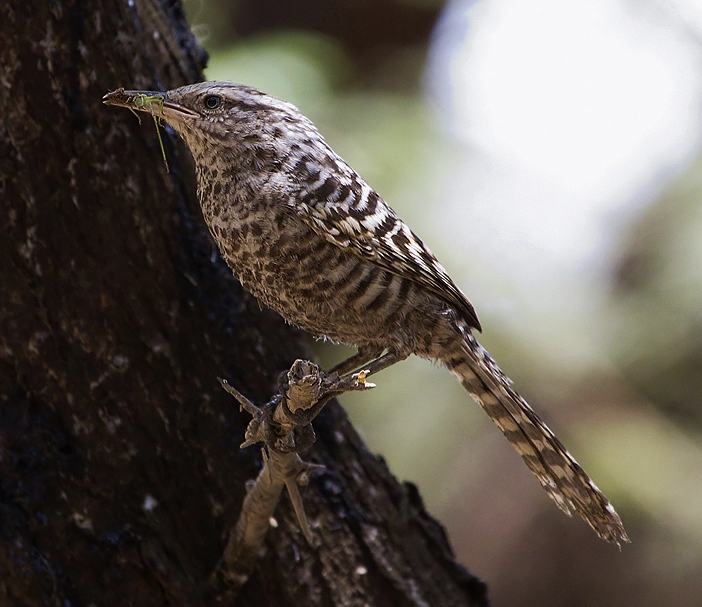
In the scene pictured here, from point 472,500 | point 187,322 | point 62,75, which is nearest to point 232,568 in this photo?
point 187,322

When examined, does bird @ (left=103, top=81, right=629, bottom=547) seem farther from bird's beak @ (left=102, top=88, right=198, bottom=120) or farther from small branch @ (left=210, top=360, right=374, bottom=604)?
small branch @ (left=210, top=360, right=374, bottom=604)

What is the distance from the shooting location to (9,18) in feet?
9.22

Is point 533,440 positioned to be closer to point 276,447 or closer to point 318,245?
point 276,447

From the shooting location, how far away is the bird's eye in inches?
110

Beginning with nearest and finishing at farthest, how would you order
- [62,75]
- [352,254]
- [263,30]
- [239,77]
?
[352,254] < [62,75] < [239,77] < [263,30]

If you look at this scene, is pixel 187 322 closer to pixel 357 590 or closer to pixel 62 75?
pixel 62 75

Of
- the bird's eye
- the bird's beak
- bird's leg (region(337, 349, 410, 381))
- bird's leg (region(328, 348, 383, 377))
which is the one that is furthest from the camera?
bird's leg (region(328, 348, 383, 377))

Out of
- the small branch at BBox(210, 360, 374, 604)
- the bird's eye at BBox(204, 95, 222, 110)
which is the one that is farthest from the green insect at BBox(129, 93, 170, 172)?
the small branch at BBox(210, 360, 374, 604)

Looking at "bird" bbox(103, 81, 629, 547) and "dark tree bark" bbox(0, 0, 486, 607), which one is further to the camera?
"dark tree bark" bbox(0, 0, 486, 607)

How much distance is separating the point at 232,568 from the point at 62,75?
6.28 feet

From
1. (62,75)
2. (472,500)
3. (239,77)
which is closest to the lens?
(62,75)

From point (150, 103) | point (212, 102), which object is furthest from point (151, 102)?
point (212, 102)

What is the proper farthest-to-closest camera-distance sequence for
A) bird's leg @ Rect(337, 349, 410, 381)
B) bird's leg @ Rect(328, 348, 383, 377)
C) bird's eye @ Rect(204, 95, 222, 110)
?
bird's leg @ Rect(328, 348, 383, 377)
bird's eye @ Rect(204, 95, 222, 110)
bird's leg @ Rect(337, 349, 410, 381)

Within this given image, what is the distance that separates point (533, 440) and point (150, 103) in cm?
184
